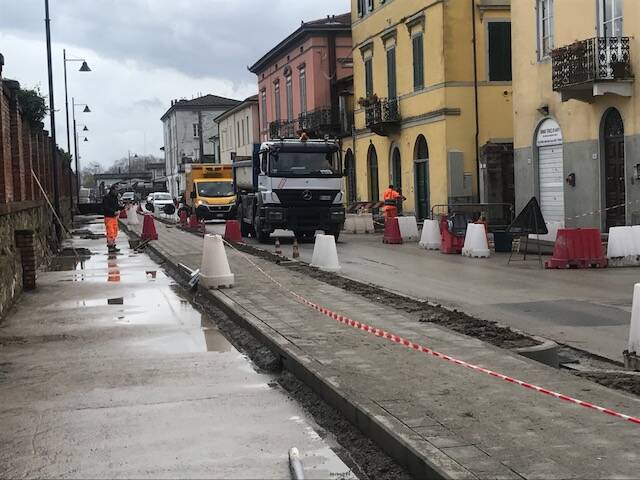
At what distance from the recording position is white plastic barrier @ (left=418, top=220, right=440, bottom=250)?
23.3 meters

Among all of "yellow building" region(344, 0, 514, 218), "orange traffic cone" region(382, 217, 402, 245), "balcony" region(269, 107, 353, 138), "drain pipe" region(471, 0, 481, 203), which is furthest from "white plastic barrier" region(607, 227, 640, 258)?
"balcony" region(269, 107, 353, 138)

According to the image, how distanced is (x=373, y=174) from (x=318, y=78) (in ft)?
33.7

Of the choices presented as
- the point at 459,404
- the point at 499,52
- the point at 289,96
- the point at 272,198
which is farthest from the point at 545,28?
the point at 289,96

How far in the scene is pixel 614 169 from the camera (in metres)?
23.1

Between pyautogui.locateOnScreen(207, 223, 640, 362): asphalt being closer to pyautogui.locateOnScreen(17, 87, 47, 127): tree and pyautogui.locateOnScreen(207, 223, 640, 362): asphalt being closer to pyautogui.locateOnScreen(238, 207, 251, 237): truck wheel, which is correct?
pyautogui.locateOnScreen(238, 207, 251, 237): truck wheel

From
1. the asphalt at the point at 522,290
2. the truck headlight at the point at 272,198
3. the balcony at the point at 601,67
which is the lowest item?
the asphalt at the point at 522,290

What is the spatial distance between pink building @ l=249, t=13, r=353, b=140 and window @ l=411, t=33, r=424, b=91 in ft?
35.4

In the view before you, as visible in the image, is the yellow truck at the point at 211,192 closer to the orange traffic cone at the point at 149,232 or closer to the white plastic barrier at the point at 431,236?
the orange traffic cone at the point at 149,232

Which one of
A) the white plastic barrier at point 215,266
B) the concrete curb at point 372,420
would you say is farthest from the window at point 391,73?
the concrete curb at point 372,420

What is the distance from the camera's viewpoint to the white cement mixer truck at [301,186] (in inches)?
1033

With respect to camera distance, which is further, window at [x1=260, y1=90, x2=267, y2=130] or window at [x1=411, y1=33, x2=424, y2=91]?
window at [x1=260, y1=90, x2=267, y2=130]

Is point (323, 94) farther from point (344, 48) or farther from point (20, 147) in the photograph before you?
point (20, 147)

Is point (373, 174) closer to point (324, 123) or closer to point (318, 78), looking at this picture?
point (324, 123)

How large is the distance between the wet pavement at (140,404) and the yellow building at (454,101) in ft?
73.7
